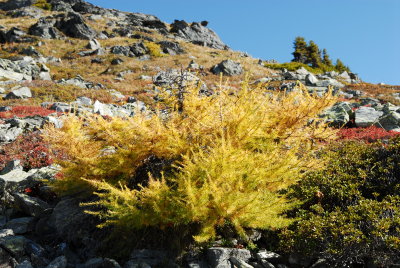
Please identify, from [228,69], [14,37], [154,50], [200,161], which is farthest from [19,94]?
[14,37]

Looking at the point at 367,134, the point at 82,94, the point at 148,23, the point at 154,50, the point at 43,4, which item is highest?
the point at 43,4

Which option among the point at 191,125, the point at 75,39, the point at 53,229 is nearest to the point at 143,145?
the point at 191,125

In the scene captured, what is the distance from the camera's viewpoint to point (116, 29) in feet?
187

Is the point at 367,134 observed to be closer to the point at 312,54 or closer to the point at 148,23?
the point at 312,54

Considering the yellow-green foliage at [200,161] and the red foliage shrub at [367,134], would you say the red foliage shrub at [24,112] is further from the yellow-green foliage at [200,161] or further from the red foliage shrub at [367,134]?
the red foliage shrub at [367,134]

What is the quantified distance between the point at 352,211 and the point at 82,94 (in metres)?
21.5

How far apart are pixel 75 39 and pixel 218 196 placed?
5058cm

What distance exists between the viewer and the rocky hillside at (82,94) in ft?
16.5

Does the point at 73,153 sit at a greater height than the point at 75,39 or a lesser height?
lesser

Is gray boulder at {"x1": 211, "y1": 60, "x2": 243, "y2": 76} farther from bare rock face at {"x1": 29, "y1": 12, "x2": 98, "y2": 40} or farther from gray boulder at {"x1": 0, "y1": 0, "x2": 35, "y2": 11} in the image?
gray boulder at {"x1": 0, "y1": 0, "x2": 35, "y2": 11}

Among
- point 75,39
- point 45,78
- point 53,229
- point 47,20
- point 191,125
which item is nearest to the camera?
point 191,125

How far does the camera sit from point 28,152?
10.1 m

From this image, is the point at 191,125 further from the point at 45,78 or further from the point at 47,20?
the point at 47,20

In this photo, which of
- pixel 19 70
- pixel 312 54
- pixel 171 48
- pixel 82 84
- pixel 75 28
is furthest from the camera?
pixel 312 54
